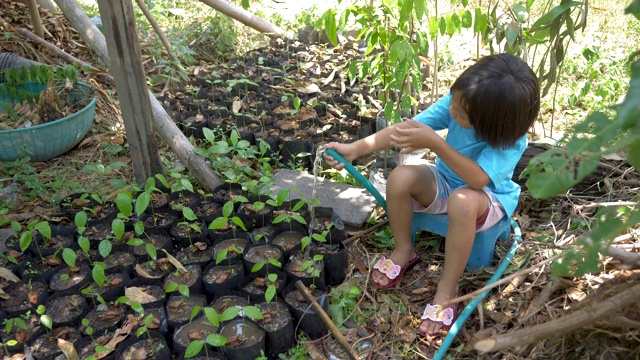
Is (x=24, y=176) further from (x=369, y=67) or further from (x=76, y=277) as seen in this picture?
(x=369, y=67)

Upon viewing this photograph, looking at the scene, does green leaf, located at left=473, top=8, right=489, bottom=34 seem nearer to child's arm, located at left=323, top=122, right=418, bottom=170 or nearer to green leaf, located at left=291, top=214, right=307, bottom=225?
child's arm, located at left=323, top=122, right=418, bottom=170

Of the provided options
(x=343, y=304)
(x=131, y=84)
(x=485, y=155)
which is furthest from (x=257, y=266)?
(x=131, y=84)

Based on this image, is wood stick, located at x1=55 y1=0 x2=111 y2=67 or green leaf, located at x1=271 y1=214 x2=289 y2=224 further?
wood stick, located at x1=55 y1=0 x2=111 y2=67

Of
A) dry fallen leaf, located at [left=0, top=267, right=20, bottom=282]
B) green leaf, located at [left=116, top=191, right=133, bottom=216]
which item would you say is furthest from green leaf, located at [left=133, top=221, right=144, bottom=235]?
dry fallen leaf, located at [left=0, top=267, right=20, bottom=282]

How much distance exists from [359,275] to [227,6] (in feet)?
8.99

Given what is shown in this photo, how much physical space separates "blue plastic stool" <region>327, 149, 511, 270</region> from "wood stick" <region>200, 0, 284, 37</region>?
7.52ft

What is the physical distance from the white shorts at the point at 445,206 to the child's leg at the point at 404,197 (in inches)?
0.9

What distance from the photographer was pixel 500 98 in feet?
6.44

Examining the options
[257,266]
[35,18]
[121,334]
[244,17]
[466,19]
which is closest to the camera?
[121,334]

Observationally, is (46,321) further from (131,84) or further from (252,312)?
(131,84)

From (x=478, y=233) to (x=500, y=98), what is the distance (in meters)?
0.59

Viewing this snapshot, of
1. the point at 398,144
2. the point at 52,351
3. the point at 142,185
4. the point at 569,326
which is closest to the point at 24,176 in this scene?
the point at 142,185

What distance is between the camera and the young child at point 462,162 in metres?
2.00

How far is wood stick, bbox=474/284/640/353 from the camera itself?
1.11 metres
